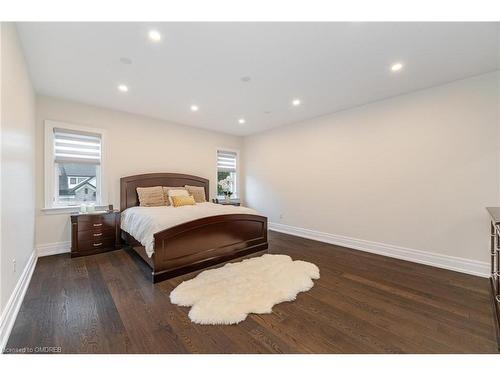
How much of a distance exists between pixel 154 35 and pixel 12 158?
1715mm

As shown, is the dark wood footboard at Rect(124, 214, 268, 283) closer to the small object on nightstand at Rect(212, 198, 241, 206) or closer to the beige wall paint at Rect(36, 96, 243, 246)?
the beige wall paint at Rect(36, 96, 243, 246)

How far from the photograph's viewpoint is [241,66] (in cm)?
254

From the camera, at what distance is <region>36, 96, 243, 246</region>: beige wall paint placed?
11.0 ft

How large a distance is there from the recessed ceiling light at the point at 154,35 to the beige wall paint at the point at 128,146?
101 inches

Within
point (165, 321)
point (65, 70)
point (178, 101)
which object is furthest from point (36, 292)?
point (178, 101)

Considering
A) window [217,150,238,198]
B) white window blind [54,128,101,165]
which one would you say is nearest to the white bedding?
white window blind [54,128,101,165]

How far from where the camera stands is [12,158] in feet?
6.12

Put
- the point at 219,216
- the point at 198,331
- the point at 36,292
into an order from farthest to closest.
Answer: the point at 219,216, the point at 36,292, the point at 198,331

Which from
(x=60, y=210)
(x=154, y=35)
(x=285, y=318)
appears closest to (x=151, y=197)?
(x=60, y=210)

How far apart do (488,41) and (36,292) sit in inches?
210

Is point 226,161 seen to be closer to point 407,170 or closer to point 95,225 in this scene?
point 95,225

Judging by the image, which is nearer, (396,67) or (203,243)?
(396,67)

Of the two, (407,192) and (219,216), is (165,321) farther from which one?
(407,192)
